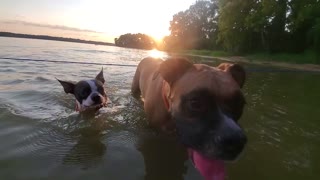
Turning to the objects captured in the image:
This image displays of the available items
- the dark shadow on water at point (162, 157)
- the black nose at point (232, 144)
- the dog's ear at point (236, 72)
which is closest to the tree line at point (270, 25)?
the dark shadow on water at point (162, 157)

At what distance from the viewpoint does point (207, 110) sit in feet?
10.1

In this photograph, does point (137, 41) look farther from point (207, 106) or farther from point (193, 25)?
point (207, 106)

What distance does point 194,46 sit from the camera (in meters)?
76.6

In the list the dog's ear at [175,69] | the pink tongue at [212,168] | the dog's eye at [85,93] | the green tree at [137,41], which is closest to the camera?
the pink tongue at [212,168]

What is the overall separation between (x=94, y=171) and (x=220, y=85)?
1808 millimetres

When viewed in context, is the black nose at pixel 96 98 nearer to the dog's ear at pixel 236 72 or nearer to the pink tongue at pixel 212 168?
the dog's ear at pixel 236 72

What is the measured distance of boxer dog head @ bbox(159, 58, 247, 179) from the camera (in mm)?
2857

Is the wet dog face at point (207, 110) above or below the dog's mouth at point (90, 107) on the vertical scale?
above

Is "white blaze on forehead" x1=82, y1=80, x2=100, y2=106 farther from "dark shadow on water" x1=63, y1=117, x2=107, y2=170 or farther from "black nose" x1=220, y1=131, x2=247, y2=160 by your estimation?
"black nose" x1=220, y1=131, x2=247, y2=160

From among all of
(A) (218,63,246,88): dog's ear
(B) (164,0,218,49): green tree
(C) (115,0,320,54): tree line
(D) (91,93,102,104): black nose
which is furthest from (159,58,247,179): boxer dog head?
(B) (164,0,218,49): green tree

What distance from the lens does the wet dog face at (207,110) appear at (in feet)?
9.36

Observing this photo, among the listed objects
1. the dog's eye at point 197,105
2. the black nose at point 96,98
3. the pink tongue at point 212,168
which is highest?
the dog's eye at point 197,105

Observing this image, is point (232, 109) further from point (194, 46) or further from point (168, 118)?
point (194, 46)

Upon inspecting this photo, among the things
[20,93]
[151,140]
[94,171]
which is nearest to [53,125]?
[151,140]
